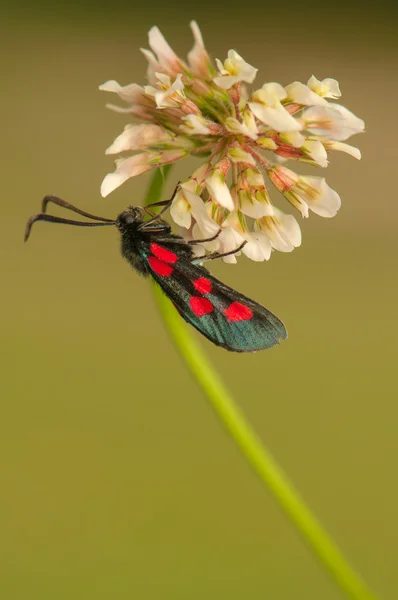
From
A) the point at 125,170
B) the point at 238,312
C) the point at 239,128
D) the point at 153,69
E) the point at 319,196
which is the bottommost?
the point at 238,312

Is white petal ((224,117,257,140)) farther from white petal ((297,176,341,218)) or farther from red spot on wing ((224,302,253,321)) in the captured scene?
red spot on wing ((224,302,253,321))

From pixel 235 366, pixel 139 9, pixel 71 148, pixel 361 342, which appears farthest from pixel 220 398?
pixel 139 9

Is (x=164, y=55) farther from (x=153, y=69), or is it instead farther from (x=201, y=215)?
(x=201, y=215)

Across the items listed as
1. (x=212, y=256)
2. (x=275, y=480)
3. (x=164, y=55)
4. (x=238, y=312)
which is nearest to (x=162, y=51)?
(x=164, y=55)

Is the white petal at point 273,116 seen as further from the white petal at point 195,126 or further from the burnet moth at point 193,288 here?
the burnet moth at point 193,288

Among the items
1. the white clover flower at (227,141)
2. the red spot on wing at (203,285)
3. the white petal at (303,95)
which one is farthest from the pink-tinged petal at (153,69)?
the red spot on wing at (203,285)

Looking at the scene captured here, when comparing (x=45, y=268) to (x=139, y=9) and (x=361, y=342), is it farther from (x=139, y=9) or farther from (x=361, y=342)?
(x=139, y=9)
